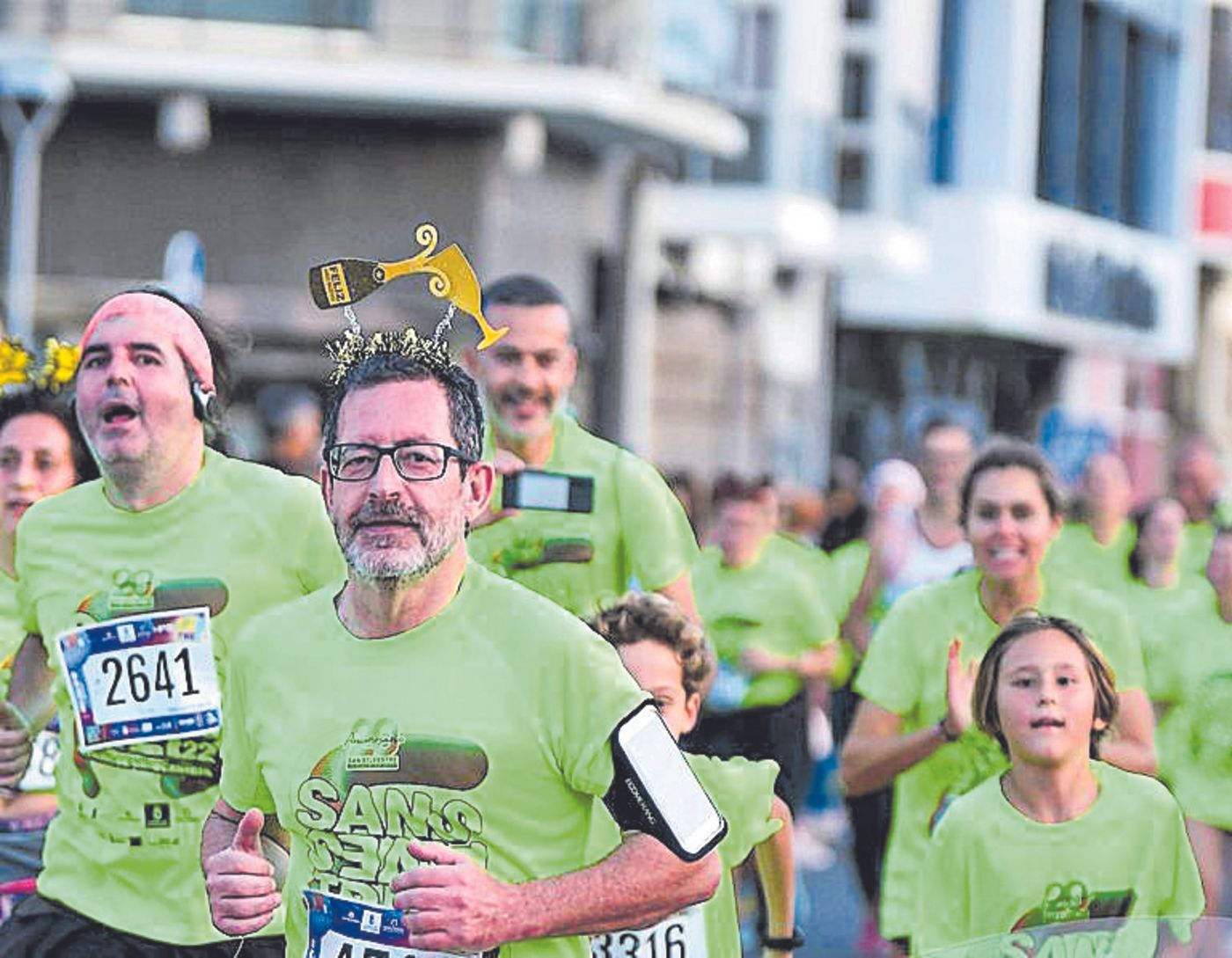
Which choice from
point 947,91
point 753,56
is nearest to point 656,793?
point 753,56

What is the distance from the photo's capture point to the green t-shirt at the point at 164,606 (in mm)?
5949

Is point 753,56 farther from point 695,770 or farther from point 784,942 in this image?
point 695,770

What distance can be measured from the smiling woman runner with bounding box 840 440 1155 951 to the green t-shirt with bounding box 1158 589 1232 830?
1739mm

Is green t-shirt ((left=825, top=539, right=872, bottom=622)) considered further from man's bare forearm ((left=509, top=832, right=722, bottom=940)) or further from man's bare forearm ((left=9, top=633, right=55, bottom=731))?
man's bare forearm ((left=509, top=832, right=722, bottom=940))

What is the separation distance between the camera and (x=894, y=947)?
7.99 m

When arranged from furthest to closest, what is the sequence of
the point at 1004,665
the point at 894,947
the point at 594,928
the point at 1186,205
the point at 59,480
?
1. the point at 1186,205
2. the point at 894,947
3. the point at 59,480
4. the point at 1004,665
5. the point at 594,928

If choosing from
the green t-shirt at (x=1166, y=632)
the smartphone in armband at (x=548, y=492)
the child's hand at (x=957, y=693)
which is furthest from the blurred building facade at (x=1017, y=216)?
the child's hand at (x=957, y=693)

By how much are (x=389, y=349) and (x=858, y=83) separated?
1237 inches

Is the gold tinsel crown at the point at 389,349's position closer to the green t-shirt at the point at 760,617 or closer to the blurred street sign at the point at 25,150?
the green t-shirt at the point at 760,617

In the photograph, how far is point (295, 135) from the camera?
23.6 meters

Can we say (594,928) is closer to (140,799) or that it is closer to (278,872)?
(278,872)

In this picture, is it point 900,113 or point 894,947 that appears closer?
point 894,947

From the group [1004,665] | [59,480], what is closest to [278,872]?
[1004,665]

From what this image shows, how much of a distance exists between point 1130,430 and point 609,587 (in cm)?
3802
